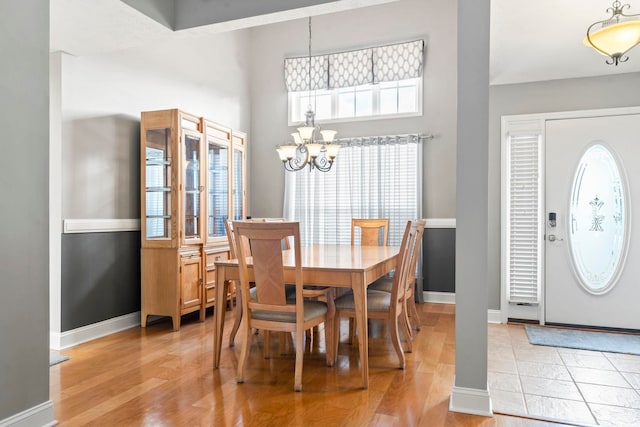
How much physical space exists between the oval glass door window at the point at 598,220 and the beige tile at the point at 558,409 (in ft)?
6.56

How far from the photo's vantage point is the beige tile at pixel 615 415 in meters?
2.21

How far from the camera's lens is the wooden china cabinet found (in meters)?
4.02

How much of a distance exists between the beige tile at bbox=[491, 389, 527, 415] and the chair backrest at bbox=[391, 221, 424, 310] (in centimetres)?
80

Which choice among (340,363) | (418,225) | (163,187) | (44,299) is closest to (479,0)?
(418,225)

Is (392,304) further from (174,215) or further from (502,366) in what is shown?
(174,215)

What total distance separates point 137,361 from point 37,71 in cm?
202

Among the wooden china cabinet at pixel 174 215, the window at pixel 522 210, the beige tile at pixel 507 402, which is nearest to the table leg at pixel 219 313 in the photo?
the wooden china cabinet at pixel 174 215

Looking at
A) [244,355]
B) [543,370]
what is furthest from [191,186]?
[543,370]

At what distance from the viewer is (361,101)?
579cm

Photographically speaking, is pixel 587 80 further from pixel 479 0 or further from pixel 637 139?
pixel 479 0

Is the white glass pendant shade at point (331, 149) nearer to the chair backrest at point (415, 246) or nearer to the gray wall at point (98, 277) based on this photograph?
the chair backrest at point (415, 246)

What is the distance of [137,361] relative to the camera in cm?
313

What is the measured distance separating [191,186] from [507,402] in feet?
10.7

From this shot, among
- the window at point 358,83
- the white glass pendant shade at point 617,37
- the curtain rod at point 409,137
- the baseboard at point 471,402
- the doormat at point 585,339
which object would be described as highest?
the window at point 358,83
